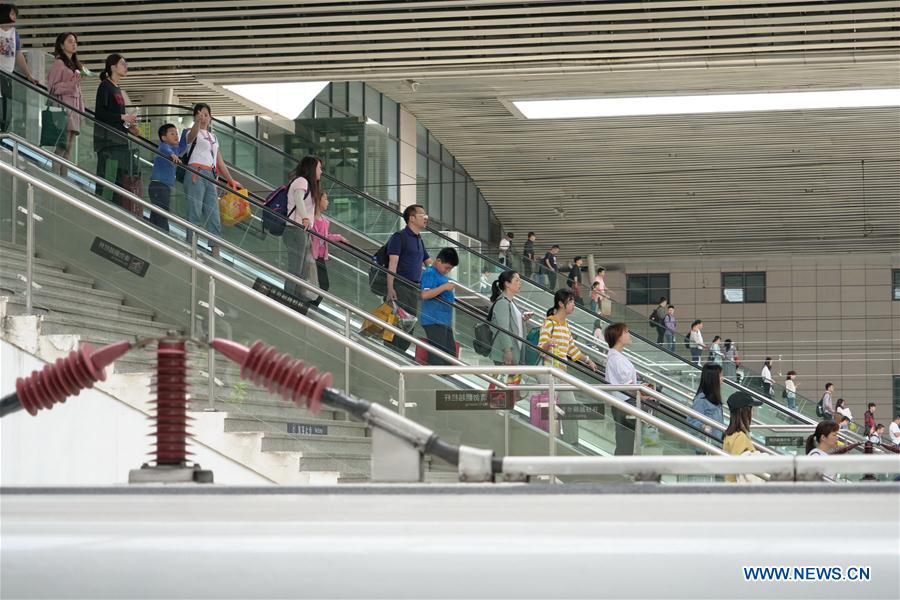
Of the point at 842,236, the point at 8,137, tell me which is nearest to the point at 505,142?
the point at 842,236

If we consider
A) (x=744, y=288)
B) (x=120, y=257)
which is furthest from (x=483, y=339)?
(x=744, y=288)

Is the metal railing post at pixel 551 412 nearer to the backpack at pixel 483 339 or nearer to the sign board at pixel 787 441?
the backpack at pixel 483 339

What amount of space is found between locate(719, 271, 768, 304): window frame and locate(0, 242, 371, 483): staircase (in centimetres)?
2912

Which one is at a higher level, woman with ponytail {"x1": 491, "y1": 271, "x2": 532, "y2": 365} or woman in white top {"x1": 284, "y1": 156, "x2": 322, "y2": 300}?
woman in white top {"x1": 284, "y1": 156, "x2": 322, "y2": 300}

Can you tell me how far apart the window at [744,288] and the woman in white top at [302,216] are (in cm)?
2687

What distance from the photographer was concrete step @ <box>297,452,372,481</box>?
7.97m

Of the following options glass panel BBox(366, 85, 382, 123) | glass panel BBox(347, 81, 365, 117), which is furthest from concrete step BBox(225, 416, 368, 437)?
glass panel BBox(366, 85, 382, 123)

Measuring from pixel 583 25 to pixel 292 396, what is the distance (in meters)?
14.2

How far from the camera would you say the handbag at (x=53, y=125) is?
10609 millimetres

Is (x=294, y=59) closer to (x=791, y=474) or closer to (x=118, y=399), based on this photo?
(x=118, y=399)

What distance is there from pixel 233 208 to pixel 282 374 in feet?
28.3

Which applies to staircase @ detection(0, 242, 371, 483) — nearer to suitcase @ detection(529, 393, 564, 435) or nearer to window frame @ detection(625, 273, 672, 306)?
suitcase @ detection(529, 393, 564, 435)

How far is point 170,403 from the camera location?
2.13 metres

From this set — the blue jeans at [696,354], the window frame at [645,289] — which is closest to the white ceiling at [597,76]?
the blue jeans at [696,354]
